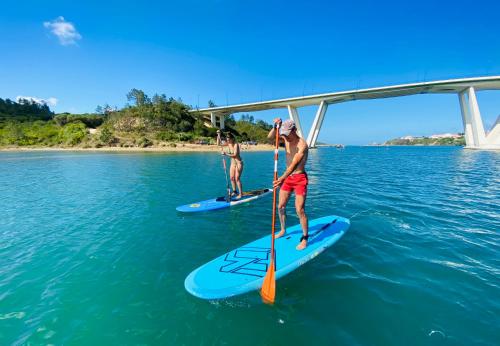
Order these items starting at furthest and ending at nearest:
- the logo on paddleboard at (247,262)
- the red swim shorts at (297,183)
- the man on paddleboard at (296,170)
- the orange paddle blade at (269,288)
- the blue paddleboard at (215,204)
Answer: the blue paddleboard at (215,204), the red swim shorts at (297,183), the man on paddleboard at (296,170), the logo on paddleboard at (247,262), the orange paddle blade at (269,288)

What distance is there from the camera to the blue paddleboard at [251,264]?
13.4 feet

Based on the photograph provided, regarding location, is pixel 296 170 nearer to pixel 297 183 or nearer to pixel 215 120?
pixel 297 183

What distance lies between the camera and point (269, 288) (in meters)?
4.09

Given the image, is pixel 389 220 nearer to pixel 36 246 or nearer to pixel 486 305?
pixel 486 305

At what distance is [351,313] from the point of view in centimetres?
380

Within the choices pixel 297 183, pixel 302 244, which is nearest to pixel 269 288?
pixel 302 244

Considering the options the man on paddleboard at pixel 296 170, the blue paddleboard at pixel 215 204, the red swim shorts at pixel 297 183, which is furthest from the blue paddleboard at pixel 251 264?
the blue paddleboard at pixel 215 204

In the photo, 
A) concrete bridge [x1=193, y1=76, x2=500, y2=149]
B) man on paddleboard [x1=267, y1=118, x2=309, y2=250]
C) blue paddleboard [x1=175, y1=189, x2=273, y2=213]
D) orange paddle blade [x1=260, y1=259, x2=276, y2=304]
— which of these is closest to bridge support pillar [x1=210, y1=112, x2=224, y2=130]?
concrete bridge [x1=193, y1=76, x2=500, y2=149]

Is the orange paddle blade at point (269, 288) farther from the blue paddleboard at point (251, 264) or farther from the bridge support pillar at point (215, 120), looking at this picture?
the bridge support pillar at point (215, 120)

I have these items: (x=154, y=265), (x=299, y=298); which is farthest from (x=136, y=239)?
(x=299, y=298)

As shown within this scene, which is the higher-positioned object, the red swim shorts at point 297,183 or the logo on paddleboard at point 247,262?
the red swim shorts at point 297,183

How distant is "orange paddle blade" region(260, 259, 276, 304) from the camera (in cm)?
403

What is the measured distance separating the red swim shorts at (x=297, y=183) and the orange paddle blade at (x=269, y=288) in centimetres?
201

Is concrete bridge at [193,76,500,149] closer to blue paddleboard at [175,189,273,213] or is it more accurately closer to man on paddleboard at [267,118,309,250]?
blue paddleboard at [175,189,273,213]
